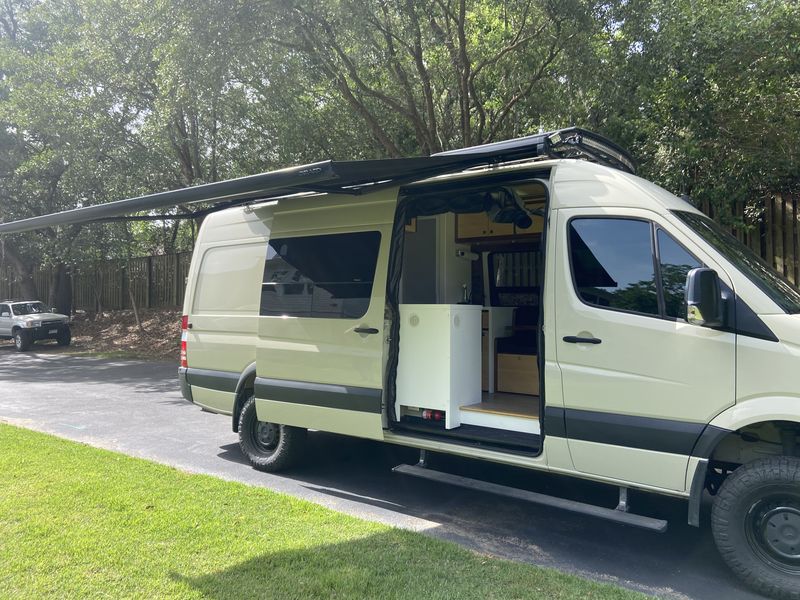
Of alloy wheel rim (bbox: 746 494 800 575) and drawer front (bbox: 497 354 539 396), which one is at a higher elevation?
drawer front (bbox: 497 354 539 396)

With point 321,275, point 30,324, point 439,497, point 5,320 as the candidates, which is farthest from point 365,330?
point 5,320

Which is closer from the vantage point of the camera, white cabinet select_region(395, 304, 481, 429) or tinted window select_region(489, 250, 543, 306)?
white cabinet select_region(395, 304, 481, 429)

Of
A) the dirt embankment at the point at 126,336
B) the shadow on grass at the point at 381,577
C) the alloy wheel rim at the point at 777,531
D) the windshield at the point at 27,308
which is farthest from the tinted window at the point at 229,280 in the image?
the windshield at the point at 27,308

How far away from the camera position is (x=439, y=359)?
16.8 ft

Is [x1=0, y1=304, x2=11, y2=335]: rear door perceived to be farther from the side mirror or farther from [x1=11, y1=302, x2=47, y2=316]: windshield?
the side mirror

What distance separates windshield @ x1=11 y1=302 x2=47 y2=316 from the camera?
2041 cm

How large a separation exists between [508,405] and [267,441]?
258cm

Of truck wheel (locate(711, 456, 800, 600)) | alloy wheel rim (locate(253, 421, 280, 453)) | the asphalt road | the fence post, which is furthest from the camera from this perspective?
the fence post

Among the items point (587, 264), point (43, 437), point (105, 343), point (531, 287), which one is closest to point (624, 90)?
point (531, 287)

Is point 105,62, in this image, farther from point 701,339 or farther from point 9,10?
point 701,339

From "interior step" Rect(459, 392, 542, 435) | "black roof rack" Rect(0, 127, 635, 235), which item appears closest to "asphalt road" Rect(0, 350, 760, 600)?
"interior step" Rect(459, 392, 542, 435)

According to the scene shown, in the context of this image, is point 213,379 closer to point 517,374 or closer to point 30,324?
point 517,374

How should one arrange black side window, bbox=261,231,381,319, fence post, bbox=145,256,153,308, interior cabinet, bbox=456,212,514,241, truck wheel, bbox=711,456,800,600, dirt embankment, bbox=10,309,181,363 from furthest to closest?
fence post, bbox=145,256,153,308, dirt embankment, bbox=10,309,181,363, interior cabinet, bbox=456,212,514,241, black side window, bbox=261,231,381,319, truck wheel, bbox=711,456,800,600

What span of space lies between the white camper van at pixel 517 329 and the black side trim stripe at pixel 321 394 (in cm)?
2
